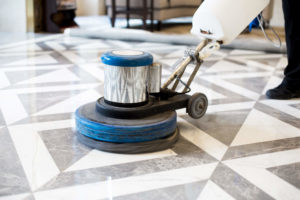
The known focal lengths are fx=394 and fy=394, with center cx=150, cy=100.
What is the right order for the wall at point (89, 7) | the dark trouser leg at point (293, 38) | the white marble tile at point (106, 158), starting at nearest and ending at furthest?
the white marble tile at point (106, 158), the dark trouser leg at point (293, 38), the wall at point (89, 7)

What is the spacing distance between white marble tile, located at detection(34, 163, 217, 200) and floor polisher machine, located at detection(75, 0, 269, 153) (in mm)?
179

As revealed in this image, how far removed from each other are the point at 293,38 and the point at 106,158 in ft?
4.06

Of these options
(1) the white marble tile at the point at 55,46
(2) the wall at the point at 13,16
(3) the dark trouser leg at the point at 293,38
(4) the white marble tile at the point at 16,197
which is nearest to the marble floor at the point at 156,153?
(4) the white marble tile at the point at 16,197

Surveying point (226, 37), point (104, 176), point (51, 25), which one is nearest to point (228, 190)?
point (104, 176)

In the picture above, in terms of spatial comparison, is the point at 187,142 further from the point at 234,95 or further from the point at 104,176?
the point at 234,95

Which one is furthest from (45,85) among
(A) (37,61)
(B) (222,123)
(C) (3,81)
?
(B) (222,123)

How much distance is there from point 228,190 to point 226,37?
→ 25.3 inches

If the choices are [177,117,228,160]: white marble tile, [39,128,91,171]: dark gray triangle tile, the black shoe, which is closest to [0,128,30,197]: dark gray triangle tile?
[39,128,91,171]: dark gray triangle tile

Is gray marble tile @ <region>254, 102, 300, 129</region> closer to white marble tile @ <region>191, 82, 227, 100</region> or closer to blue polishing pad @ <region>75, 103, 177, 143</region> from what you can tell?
white marble tile @ <region>191, 82, 227, 100</region>


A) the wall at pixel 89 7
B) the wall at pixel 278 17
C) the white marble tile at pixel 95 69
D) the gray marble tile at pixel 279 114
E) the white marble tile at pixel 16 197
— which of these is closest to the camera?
the white marble tile at pixel 16 197

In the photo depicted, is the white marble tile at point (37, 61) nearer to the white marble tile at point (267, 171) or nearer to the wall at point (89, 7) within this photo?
the white marble tile at point (267, 171)

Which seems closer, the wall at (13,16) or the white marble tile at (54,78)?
the white marble tile at (54,78)

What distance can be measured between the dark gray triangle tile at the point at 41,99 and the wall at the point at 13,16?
230cm

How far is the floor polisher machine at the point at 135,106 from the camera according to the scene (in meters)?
1.33
